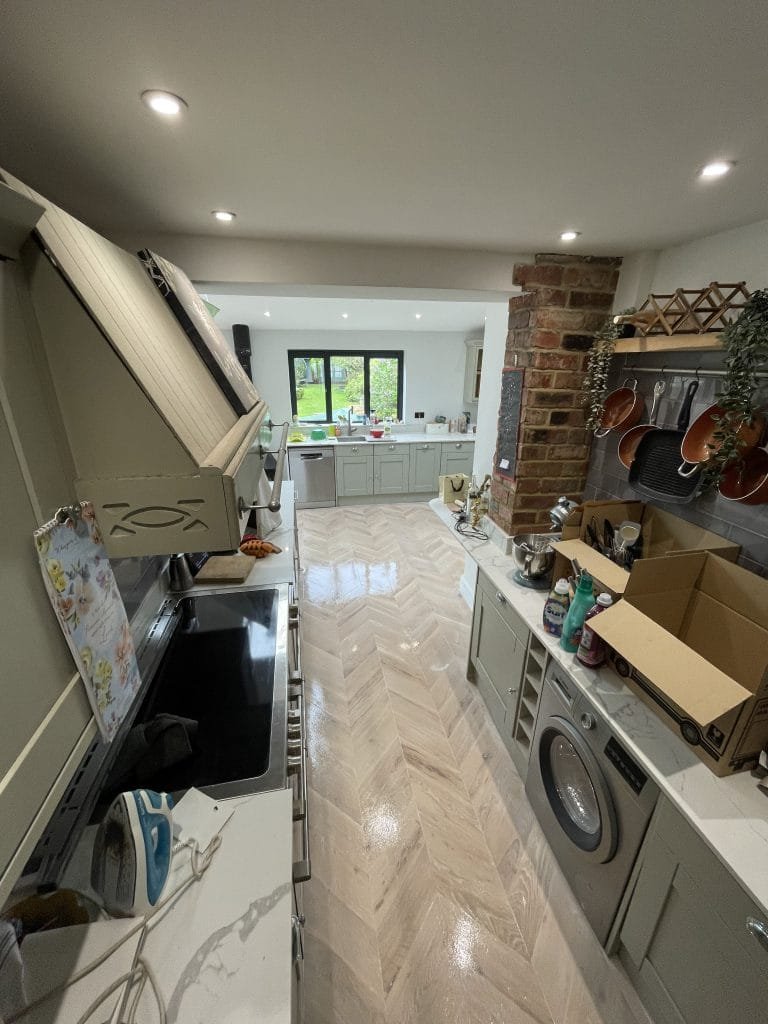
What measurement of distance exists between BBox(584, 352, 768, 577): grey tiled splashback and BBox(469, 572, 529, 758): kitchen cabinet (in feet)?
2.53

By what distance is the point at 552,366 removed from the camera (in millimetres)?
1860

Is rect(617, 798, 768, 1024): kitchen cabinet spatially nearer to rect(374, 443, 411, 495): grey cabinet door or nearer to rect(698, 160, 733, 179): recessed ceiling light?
rect(698, 160, 733, 179): recessed ceiling light

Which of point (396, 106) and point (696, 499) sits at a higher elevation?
point (396, 106)

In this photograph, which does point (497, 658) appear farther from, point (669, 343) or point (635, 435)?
point (669, 343)

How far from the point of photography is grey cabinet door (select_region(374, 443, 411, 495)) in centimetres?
495

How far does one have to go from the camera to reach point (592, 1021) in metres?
1.14

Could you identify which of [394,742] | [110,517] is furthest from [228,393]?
[394,742]

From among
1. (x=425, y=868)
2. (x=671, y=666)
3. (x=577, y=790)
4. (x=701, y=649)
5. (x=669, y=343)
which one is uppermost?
(x=669, y=343)

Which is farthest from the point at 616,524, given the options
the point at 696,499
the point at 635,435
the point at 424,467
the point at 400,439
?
the point at 400,439

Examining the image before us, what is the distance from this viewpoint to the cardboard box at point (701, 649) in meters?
0.94

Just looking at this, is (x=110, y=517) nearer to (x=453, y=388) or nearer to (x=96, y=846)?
(x=96, y=846)

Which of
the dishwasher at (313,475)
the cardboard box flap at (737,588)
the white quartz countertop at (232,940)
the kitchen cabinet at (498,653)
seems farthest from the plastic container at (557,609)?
the dishwasher at (313,475)

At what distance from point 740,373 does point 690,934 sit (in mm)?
1502

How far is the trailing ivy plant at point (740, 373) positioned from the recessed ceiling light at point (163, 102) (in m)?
1.49
